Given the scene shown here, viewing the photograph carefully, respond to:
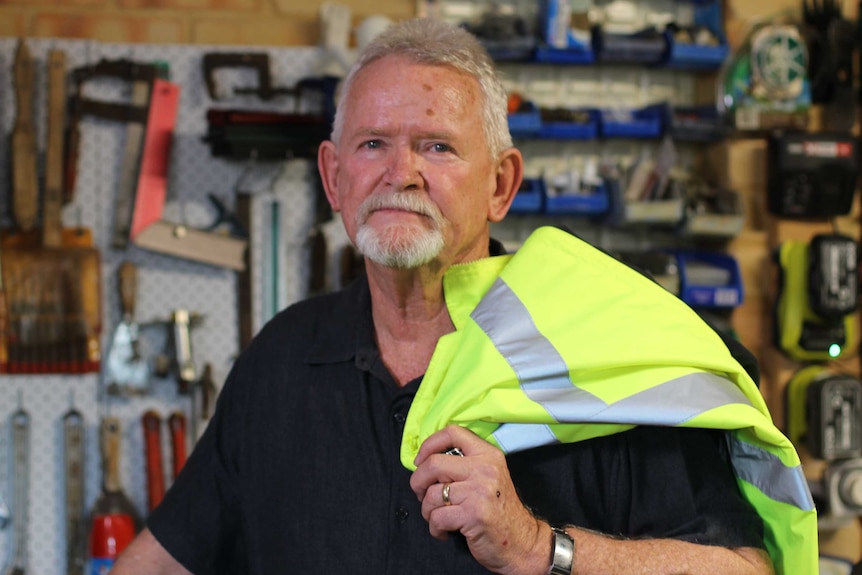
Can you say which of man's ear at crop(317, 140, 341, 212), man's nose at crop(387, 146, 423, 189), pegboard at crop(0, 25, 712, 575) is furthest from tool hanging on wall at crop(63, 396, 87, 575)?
man's nose at crop(387, 146, 423, 189)

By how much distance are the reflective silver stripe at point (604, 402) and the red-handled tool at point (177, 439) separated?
1.86 meters

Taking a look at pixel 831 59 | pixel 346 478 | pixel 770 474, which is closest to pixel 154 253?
pixel 346 478

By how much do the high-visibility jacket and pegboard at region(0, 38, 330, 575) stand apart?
5.83 ft

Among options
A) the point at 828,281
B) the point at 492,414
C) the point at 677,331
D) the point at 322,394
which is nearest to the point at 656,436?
the point at 677,331

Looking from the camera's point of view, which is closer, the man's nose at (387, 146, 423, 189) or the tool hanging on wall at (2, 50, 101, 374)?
the man's nose at (387, 146, 423, 189)

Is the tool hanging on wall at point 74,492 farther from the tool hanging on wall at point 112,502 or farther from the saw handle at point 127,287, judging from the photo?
the saw handle at point 127,287

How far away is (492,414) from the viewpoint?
1.22 m

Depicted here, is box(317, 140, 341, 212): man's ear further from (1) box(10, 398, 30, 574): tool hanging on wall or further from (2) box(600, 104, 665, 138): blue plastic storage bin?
(1) box(10, 398, 30, 574): tool hanging on wall

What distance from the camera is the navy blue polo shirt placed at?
1.33 metres

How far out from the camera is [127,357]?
291cm

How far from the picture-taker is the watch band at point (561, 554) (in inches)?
47.4

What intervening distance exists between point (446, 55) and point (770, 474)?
0.84 metres

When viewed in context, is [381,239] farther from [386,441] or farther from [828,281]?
[828,281]

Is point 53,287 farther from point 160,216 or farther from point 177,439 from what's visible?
Result: point 177,439
